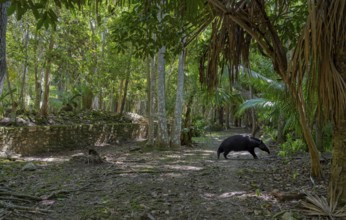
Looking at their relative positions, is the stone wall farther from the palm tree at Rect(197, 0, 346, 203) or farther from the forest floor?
the palm tree at Rect(197, 0, 346, 203)

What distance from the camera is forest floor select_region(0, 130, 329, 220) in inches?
153

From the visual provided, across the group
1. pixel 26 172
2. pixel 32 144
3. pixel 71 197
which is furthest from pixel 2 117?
pixel 71 197

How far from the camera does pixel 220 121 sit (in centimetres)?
2997

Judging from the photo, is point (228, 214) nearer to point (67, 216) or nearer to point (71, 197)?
point (67, 216)

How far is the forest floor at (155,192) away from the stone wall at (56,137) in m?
2.64

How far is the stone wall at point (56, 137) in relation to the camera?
30.4 feet

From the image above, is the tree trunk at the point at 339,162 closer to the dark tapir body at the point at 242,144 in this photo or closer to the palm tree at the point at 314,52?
the palm tree at the point at 314,52

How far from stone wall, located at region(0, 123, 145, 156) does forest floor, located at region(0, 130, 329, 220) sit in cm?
264

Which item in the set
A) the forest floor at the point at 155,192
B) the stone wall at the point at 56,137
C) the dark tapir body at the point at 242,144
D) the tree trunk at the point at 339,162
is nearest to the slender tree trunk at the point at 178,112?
the dark tapir body at the point at 242,144

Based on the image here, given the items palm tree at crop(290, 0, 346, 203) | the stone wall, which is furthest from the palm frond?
the stone wall

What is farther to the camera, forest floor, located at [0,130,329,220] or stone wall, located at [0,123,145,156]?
stone wall, located at [0,123,145,156]

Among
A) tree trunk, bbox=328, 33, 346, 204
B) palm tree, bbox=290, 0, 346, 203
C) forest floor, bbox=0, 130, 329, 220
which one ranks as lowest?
forest floor, bbox=0, 130, 329, 220

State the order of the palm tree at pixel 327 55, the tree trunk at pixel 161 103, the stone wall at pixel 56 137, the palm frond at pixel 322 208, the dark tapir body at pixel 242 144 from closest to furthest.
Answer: the palm tree at pixel 327 55 < the palm frond at pixel 322 208 < the dark tapir body at pixel 242 144 < the stone wall at pixel 56 137 < the tree trunk at pixel 161 103

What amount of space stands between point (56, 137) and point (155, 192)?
7277 millimetres
